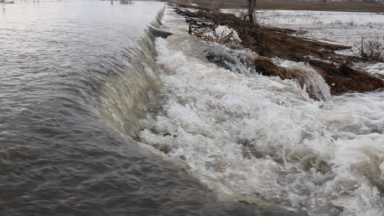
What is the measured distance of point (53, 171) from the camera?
3307 mm

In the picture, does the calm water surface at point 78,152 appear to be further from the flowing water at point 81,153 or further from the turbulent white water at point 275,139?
the turbulent white water at point 275,139

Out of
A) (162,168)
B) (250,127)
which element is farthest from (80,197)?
(250,127)

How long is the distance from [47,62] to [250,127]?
192 inches

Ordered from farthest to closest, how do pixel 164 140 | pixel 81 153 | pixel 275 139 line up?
pixel 275 139 < pixel 164 140 < pixel 81 153

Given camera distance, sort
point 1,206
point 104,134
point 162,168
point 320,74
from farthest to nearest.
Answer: point 320,74
point 104,134
point 162,168
point 1,206

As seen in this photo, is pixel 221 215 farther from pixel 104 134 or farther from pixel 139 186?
pixel 104 134

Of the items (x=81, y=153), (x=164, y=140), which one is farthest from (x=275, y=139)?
(x=81, y=153)

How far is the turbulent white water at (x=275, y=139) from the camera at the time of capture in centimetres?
429

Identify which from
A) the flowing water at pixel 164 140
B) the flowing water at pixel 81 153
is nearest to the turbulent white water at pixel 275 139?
the flowing water at pixel 164 140

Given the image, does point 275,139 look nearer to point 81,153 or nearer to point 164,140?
point 164,140

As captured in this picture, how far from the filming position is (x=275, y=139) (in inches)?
230

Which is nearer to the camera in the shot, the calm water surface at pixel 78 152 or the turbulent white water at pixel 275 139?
the calm water surface at pixel 78 152

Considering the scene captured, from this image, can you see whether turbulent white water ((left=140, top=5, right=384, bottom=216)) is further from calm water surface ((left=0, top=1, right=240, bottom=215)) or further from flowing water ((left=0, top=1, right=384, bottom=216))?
calm water surface ((left=0, top=1, right=240, bottom=215))

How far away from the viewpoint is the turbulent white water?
14.1 feet
